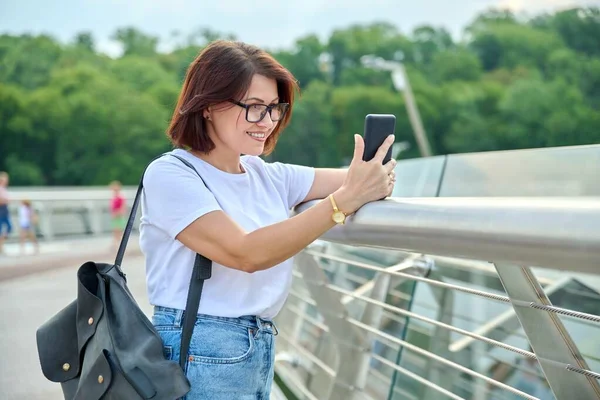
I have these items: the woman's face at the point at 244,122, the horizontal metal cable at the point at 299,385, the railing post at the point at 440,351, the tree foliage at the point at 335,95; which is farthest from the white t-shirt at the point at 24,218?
the tree foliage at the point at 335,95

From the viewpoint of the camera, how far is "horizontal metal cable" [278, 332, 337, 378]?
3204 millimetres

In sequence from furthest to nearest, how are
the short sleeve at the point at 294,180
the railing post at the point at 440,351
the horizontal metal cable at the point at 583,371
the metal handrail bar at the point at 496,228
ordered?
the railing post at the point at 440,351 → the short sleeve at the point at 294,180 → the horizontal metal cable at the point at 583,371 → the metal handrail bar at the point at 496,228

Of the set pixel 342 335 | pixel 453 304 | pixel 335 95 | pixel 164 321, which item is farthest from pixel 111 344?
pixel 335 95

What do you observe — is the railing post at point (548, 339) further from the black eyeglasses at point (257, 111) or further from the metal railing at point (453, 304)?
the black eyeglasses at point (257, 111)

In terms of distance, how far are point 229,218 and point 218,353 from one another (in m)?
0.30

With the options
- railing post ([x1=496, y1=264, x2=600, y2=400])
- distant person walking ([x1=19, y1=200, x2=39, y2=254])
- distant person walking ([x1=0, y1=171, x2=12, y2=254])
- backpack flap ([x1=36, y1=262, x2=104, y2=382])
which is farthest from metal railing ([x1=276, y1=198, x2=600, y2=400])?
distant person walking ([x1=19, y1=200, x2=39, y2=254])

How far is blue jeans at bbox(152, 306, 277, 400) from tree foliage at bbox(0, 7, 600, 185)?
197ft

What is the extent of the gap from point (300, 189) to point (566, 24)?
8285 centimetres

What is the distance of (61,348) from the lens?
1.95 meters

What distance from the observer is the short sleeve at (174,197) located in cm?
181

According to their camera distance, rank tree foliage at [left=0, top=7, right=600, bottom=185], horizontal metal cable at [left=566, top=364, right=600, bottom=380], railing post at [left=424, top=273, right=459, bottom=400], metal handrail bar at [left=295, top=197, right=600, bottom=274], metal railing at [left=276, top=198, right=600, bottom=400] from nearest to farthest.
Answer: metal handrail bar at [left=295, top=197, right=600, bottom=274]
metal railing at [left=276, top=198, right=600, bottom=400]
horizontal metal cable at [left=566, top=364, right=600, bottom=380]
railing post at [left=424, top=273, right=459, bottom=400]
tree foliage at [left=0, top=7, right=600, bottom=185]

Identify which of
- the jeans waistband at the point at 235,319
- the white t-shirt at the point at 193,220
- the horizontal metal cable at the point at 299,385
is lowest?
the horizontal metal cable at the point at 299,385

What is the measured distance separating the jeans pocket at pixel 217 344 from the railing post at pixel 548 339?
1.97ft

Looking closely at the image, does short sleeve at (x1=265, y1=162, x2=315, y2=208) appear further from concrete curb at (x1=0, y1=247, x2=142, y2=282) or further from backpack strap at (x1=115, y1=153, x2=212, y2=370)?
concrete curb at (x1=0, y1=247, x2=142, y2=282)
